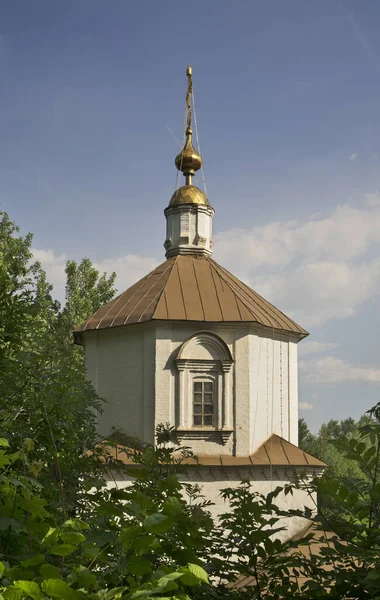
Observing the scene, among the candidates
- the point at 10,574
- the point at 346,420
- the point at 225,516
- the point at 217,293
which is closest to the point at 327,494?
the point at 225,516

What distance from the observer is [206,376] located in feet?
49.9

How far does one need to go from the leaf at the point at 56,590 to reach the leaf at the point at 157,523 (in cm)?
28

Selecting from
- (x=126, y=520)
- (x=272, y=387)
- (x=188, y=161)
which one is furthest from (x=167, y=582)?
(x=188, y=161)

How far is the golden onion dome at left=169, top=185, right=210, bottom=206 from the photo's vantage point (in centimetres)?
1853

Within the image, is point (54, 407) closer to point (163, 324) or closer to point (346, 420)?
point (163, 324)

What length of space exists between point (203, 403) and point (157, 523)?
13.6 meters

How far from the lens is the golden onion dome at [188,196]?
18.5 m

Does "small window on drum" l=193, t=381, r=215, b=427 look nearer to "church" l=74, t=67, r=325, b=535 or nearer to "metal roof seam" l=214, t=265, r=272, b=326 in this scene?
"church" l=74, t=67, r=325, b=535

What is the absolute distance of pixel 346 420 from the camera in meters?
87.9

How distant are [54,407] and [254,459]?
1152 centimetres

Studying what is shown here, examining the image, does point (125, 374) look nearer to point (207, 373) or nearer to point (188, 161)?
point (207, 373)

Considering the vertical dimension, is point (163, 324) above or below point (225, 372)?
above

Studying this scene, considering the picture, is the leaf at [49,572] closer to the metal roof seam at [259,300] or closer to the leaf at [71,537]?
the leaf at [71,537]

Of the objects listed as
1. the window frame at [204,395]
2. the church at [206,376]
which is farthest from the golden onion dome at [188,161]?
the window frame at [204,395]
